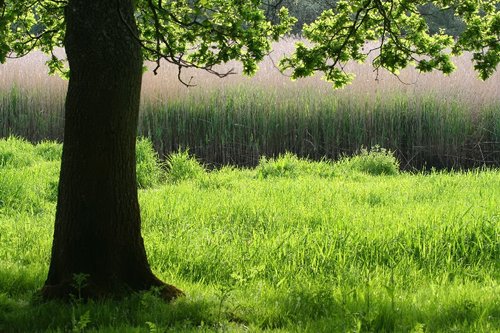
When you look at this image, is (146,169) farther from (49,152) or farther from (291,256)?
(291,256)

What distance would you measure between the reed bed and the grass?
10.9 ft

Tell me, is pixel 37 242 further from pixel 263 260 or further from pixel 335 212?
pixel 335 212

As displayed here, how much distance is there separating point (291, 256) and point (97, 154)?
208cm

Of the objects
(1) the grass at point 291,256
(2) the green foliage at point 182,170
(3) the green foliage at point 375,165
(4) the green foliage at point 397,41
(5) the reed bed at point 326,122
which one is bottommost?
(1) the grass at point 291,256

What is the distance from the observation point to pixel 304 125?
13.4m

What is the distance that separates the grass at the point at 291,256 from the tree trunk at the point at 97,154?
0.76 ft

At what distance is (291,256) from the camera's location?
572 centimetres

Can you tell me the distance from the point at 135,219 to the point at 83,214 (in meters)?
0.34

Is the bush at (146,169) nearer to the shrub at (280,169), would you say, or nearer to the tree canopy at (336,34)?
the shrub at (280,169)

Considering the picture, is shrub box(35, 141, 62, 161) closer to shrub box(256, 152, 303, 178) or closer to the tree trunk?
shrub box(256, 152, 303, 178)

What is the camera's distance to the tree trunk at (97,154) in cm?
424

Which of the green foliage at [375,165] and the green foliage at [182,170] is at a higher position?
the green foliage at [375,165]

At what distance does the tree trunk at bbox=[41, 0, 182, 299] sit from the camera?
424 centimetres

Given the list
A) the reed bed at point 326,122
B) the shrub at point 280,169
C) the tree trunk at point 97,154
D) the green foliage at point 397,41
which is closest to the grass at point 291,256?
the tree trunk at point 97,154
